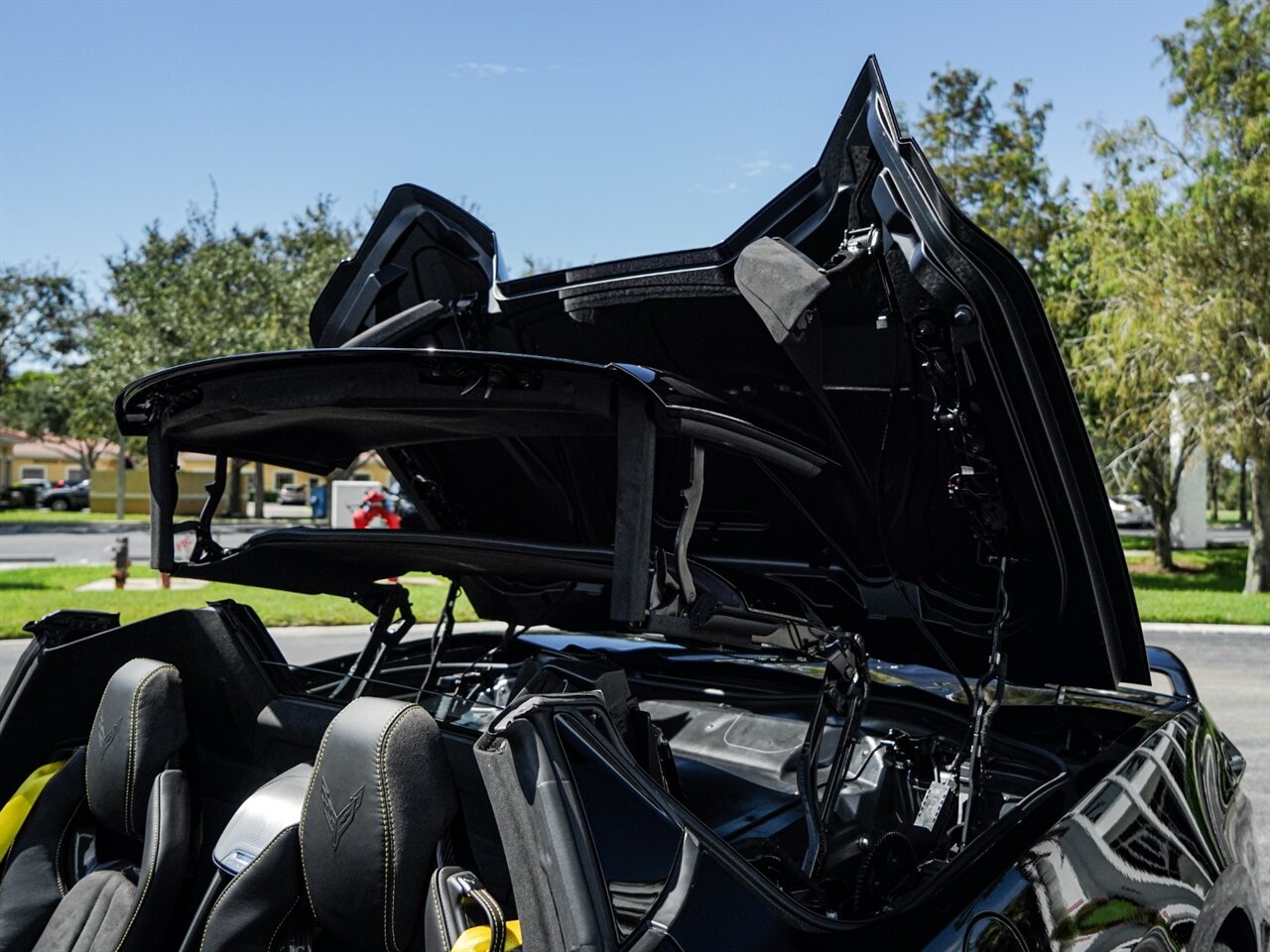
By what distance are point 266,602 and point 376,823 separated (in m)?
12.3

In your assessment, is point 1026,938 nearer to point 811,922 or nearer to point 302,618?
point 811,922

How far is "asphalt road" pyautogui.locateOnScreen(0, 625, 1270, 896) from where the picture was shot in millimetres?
6047

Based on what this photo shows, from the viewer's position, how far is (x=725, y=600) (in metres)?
2.32

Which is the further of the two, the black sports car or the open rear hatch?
the open rear hatch

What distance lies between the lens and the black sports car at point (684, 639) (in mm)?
1840

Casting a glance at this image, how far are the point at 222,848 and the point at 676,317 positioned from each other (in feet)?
4.82

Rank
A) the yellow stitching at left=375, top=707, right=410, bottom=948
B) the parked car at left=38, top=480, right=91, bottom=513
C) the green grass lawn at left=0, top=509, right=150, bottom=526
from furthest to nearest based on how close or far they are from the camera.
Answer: the parked car at left=38, top=480, right=91, bottom=513
the green grass lawn at left=0, top=509, right=150, bottom=526
the yellow stitching at left=375, top=707, right=410, bottom=948

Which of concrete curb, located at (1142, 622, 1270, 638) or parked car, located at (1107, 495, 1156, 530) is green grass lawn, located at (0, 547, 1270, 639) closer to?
concrete curb, located at (1142, 622, 1270, 638)

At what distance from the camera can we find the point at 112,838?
2695 mm

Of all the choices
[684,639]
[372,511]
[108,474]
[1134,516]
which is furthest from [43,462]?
[684,639]

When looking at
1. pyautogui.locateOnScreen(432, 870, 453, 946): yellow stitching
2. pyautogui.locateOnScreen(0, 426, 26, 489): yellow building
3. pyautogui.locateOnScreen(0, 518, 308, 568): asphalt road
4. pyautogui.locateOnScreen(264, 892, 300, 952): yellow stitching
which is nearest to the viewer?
pyautogui.locateOnScreen(432, 870, 453, 946): yellow stitching

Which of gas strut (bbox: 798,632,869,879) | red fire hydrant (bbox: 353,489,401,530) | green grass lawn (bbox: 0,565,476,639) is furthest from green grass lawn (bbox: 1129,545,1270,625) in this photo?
red fire hydrant (bbox: 353,489,401,530)

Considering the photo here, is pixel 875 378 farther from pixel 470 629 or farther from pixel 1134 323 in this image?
pixel 1134 323

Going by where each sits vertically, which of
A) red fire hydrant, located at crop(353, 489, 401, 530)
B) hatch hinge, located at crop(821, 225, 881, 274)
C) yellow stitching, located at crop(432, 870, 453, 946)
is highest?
hatch hinge, located at crop(821, 225, 881, 274)
